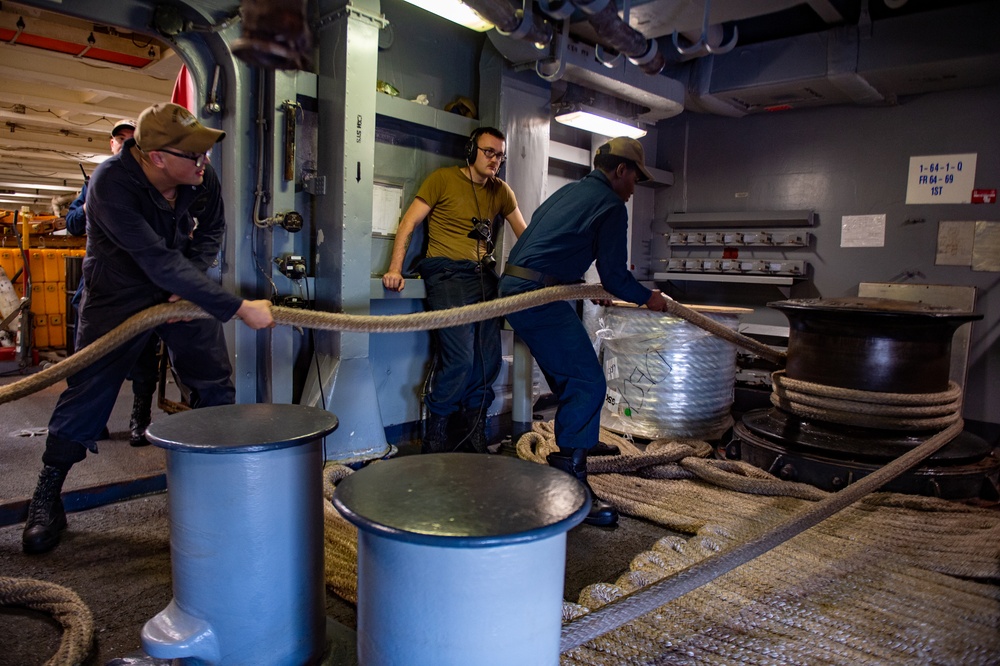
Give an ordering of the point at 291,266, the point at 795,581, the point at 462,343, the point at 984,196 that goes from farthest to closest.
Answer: the point at 984,196 < the point at 462,343 < the point at 291,266 < the point at 795,581

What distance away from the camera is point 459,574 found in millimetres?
1138

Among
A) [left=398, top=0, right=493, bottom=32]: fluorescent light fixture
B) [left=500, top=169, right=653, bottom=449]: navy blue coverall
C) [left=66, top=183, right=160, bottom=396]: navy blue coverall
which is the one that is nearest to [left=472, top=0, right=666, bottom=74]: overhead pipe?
[left=398, top=0, right=493, bottom=32]: fluorescent light fixture

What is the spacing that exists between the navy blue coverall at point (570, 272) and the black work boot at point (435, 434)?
1016 mm

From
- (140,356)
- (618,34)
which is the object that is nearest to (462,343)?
(140,356)

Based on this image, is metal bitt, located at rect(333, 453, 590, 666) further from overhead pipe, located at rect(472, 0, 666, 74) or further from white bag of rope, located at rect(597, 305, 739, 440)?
white bag of rope, located at rect(597, 305, 739, 440)

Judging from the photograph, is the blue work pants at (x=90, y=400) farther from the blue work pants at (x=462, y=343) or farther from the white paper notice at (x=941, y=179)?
the white paper notice at (x=941, y=179)

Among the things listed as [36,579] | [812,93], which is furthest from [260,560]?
[812,93]

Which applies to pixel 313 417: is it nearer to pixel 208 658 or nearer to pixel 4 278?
pixel 208 658

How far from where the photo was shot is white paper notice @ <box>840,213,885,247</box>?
5.70 m

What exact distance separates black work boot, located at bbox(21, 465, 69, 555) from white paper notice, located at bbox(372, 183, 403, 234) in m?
2.21

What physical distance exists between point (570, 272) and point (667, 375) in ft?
4.46

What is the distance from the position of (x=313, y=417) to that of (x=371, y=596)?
63 cm

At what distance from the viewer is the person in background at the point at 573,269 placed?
3.16 metres

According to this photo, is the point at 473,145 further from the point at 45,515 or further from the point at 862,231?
the point at 862,231
